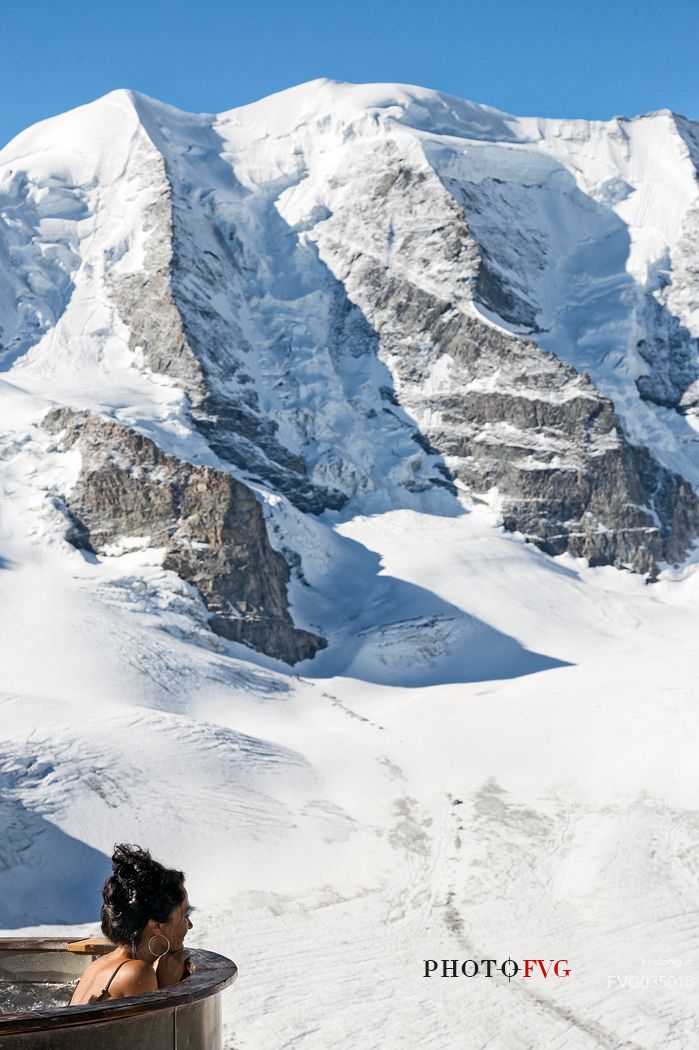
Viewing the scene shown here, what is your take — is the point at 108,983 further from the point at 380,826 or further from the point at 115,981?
the point at 380,826

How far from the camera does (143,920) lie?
4.34m

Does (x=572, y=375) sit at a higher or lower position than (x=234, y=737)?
higher

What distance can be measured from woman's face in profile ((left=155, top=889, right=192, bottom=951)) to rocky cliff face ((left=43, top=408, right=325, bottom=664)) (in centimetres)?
7962

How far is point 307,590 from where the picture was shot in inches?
3797

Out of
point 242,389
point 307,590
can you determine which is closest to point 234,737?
point 307,590

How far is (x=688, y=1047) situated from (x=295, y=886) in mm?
15120

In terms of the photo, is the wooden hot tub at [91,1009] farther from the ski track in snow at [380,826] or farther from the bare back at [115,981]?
the ski track in snow at [380,826]

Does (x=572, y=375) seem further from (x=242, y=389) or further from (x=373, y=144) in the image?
(x=373, y=144)

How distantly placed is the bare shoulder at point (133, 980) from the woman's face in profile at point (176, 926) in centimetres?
13

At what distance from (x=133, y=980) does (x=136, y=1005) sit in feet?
0.81

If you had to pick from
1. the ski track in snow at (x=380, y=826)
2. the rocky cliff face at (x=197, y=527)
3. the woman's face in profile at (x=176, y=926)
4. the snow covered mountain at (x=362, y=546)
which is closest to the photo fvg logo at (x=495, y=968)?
the ski track in snow at (x=380, y=826)

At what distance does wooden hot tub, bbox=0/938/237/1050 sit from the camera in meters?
3.79

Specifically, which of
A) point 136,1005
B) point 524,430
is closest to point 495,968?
point 136,1005

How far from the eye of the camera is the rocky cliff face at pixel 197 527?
86.1m
